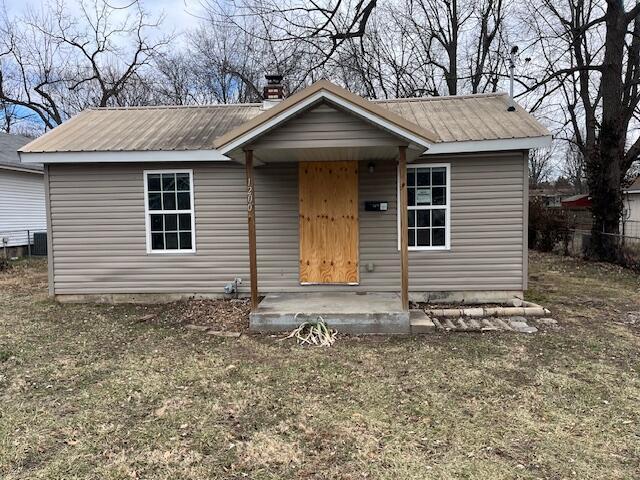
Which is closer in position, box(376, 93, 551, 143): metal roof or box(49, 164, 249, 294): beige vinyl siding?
box(376, 93, 551, 143): metal roof

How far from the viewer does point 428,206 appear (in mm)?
6953

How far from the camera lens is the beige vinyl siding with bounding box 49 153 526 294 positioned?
687cm

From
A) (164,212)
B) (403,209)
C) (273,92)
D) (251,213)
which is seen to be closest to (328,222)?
(251,213)

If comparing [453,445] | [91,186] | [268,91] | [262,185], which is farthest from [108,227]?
[453,445]

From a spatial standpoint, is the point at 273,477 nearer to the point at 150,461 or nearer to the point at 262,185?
the point at 150,461

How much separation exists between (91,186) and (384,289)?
5008mm

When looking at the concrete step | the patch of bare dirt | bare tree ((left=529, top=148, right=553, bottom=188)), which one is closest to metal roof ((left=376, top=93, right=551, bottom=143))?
the concrete step

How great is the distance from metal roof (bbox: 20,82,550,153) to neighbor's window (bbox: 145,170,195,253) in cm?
54

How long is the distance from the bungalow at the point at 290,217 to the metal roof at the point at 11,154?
24.4ft

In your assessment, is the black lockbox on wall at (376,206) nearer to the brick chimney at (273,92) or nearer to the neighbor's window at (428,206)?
the neighbor's window at (428,206)

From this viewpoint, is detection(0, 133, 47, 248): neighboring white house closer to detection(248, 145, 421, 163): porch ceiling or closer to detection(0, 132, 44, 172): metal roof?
detection(0, 132, 44, 172): metal roof

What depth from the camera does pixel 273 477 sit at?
267 cm

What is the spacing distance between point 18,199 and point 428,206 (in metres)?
14.7

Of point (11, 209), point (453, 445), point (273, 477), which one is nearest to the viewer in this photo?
point (273, 477)
